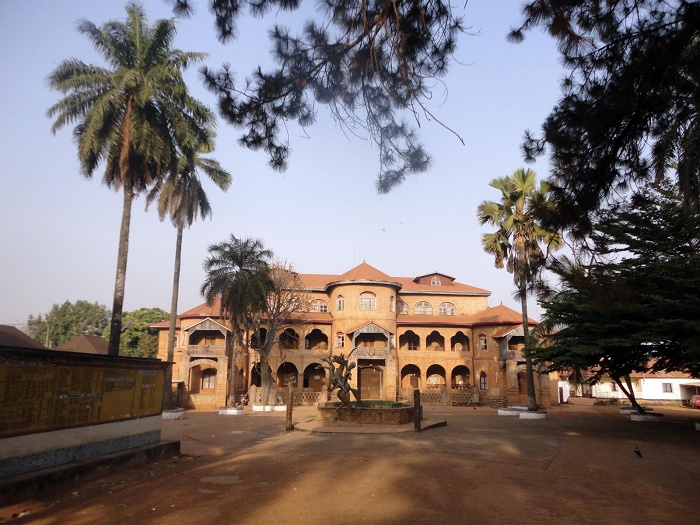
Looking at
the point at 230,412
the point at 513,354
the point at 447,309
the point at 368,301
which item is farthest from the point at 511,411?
the point at 447,309

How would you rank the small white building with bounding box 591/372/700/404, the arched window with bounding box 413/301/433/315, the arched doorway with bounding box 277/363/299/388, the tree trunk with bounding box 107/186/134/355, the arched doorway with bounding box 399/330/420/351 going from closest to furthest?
1. the tree trunk with bounding box 107/186/134/355
2. the arched doorway with bounding box 277/363/299/388
3. the arched doorway with bounding box 399/330/420/351
4. the arched window with bounding box 413/301/433/315
5. the small white building with bounding box 591/372/700/404

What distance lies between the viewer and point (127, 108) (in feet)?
70.7

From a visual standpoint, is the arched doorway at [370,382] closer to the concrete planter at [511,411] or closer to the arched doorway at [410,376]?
the arched doorway at [410,376]

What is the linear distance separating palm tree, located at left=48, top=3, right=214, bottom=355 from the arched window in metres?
27.3

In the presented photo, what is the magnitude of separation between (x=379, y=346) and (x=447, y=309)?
8165 mm

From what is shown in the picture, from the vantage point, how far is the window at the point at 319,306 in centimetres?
4394

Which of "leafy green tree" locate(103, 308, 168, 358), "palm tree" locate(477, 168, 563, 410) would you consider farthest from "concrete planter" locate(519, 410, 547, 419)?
"leafy green tree" locate(103, 308, 168, 358)

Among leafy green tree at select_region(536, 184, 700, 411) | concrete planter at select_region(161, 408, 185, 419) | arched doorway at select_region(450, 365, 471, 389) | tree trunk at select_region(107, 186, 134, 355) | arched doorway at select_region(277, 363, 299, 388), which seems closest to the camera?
leafy green tree at select_region(536, 184, 700, 411)

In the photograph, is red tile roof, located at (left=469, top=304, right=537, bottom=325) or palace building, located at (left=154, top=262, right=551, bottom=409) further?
red tile roof, located at (left=469, top=304, right=537, bottom=325)

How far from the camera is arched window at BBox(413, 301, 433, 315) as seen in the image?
45000 mm

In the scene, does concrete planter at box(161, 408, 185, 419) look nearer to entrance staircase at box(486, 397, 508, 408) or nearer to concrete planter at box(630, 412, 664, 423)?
entrance staircase at box(486, 397, 508, 408)

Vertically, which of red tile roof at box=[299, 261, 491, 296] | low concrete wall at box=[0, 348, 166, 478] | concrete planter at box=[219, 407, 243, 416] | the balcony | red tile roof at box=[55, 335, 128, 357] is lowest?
concrete planter at box=[219, 407, 243, 416]

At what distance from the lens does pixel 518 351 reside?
36719 mm

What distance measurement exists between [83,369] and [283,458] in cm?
523
